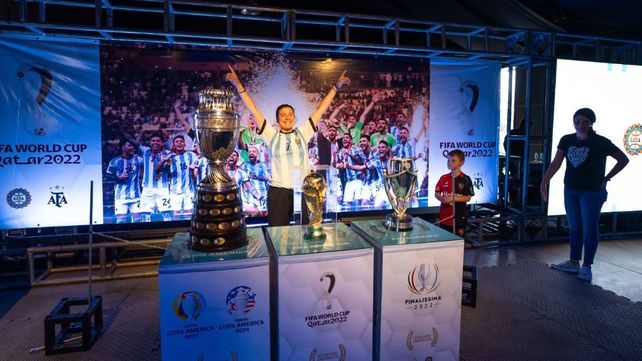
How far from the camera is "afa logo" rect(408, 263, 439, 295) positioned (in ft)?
6.27

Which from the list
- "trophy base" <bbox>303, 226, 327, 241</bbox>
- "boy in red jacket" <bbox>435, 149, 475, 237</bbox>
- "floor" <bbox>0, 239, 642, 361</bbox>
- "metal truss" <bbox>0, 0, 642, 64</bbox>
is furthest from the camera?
"metal truss" <bbox>0, 0, 642, 64</bbox>

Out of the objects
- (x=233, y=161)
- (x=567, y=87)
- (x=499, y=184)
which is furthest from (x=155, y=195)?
(x=567, y=87)

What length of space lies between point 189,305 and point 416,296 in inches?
39.6

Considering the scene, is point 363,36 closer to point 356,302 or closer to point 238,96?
point 238,96

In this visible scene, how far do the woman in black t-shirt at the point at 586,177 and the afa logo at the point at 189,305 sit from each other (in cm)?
359

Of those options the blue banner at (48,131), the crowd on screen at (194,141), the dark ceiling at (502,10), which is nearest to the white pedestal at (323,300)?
the crowd on screen at (194,141)

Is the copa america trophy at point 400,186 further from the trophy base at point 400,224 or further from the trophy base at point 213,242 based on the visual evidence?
the trophy base at point 213,242

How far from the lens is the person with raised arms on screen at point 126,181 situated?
4113mm

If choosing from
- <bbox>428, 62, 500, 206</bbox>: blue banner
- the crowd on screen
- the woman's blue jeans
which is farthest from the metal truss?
the woman's blue jeans

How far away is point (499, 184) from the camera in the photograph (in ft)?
18.1

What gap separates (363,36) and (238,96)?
2195 millimetres

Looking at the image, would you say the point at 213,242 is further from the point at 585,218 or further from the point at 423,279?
the point at 585,218

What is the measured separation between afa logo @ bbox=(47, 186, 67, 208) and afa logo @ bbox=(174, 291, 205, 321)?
303cm

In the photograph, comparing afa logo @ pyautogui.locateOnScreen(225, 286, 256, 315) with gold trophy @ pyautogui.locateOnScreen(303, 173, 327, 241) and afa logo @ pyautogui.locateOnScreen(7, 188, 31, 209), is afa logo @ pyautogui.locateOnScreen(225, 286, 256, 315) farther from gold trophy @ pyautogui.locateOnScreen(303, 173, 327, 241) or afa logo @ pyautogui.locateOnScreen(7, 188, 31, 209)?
A: afa logo @ pyautogui.locateOnScreen(7, 188, 31, 209)
